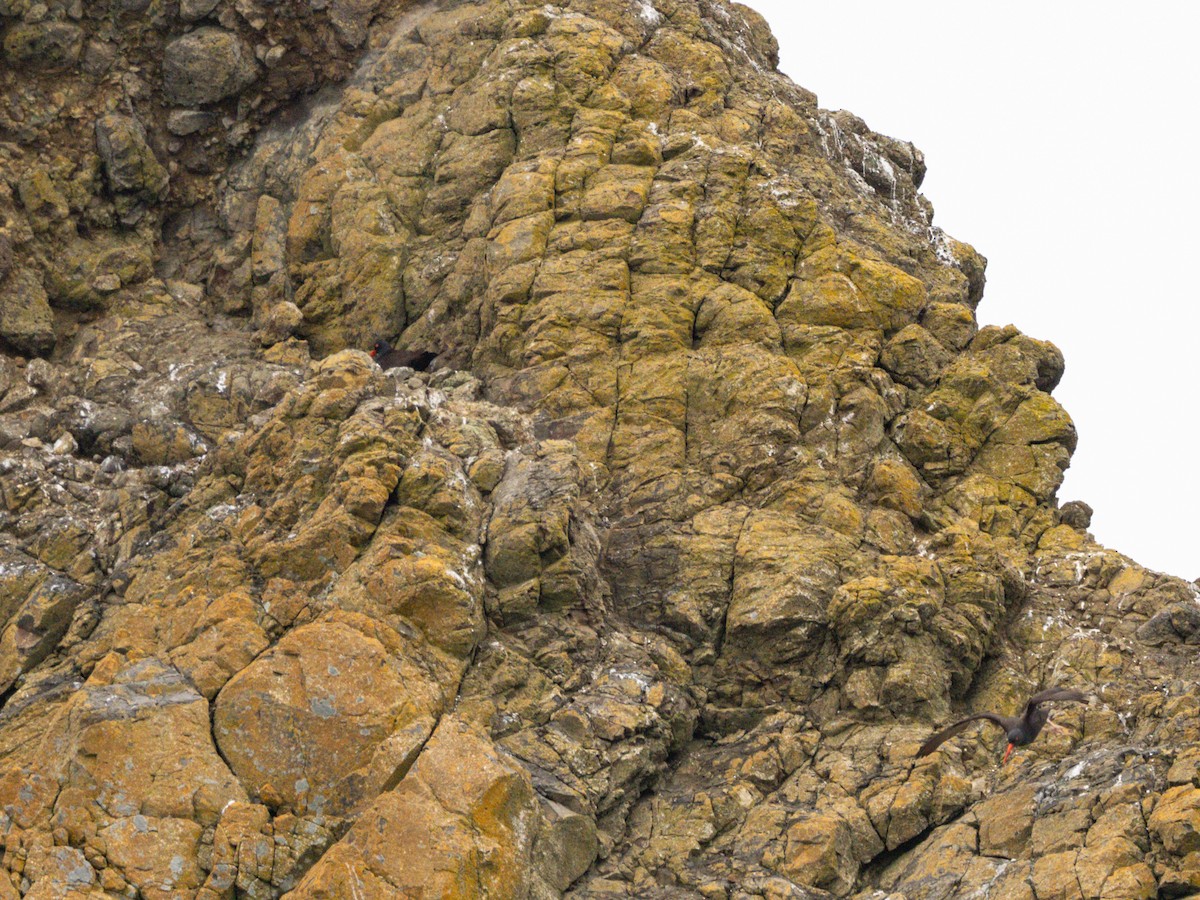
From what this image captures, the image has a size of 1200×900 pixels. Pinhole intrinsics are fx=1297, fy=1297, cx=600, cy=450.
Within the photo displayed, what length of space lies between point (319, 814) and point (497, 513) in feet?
25.8

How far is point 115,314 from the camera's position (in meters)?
38.1

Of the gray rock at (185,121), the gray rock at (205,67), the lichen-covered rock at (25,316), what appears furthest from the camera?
the gray rock at (185,121)

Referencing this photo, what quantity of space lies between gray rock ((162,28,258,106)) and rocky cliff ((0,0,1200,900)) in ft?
0.51

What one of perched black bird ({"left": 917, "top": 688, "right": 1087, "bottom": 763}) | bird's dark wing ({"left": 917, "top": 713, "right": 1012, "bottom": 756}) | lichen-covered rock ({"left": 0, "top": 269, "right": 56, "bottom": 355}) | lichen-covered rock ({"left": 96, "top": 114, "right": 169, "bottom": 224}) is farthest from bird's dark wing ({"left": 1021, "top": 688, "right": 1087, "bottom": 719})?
lichen-covered rock ({"left": 96, "top": 114, "right": 169, "bottom": 224})

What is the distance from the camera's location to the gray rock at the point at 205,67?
41125mm

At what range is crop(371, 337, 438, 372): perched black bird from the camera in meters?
35.9

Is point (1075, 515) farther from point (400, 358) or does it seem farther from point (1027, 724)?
point (400, 358)

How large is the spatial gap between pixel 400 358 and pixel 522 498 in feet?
30.3

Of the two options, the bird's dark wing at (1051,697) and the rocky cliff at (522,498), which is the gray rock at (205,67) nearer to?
the rocky cliff at (522,498)

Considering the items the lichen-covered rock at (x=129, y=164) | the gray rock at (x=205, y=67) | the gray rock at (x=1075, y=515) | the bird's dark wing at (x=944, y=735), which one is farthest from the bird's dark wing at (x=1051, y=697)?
the gray rock at (x=205, y=67)

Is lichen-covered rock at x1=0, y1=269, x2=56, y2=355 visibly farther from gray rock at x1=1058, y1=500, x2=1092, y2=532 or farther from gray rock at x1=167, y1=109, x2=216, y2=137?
gray rock at x1=1058, y1=500, x2=1092, y2=532

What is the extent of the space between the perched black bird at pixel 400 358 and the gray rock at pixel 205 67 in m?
11.7

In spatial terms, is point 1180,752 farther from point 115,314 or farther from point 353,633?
point 115,314

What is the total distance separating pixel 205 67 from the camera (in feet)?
135
